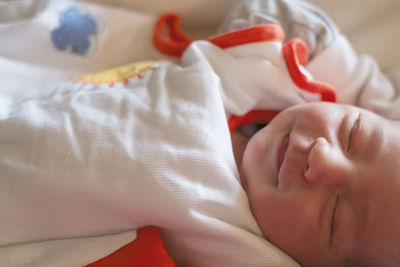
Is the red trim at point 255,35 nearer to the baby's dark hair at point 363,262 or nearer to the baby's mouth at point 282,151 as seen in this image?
the baby's mouth at point 282,151

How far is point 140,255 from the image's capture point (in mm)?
694

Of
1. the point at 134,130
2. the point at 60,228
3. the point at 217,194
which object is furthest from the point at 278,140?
the point at 60,228

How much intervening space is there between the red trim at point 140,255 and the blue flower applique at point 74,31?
569 millimetres

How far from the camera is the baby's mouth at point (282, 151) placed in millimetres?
772

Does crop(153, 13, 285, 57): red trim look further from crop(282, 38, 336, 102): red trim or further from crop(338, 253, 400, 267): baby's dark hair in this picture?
crop(338, 253, 400, 267): baby's dark hair

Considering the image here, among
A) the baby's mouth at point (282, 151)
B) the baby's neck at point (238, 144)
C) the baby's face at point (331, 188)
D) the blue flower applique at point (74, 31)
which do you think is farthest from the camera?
the blue flower applique at point (74, 31)

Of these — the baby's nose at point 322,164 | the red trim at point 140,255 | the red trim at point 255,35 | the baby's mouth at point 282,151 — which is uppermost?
the red trim at point 255,35

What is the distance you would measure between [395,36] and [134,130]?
0.88 meters

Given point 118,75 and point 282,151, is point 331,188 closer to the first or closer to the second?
point 282,151

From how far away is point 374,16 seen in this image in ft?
3.85

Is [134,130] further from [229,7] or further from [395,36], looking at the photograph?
[395,36]

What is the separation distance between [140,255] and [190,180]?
0.16 meters

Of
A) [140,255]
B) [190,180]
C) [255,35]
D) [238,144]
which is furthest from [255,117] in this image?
[140,255]

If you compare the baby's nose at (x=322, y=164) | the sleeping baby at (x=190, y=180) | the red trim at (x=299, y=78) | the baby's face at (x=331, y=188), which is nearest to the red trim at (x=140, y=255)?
the sleeping baby at (x=190, y=180)
